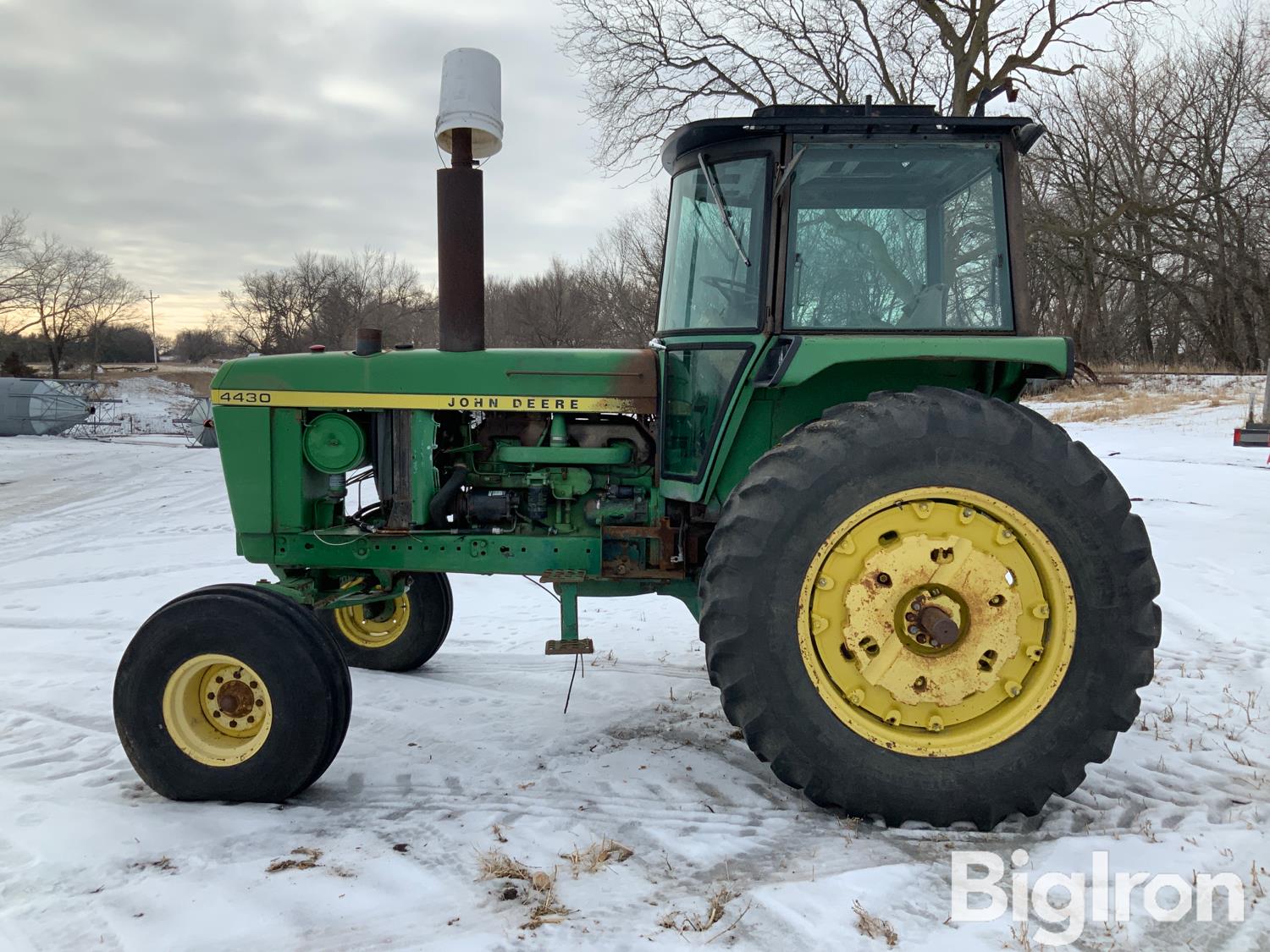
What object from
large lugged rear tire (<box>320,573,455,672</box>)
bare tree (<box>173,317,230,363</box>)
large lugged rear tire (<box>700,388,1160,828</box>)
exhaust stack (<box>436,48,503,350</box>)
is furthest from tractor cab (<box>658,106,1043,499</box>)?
bare tree (<box>173,317,230,363</box>)

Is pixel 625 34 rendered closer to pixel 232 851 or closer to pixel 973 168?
pixel 973 168

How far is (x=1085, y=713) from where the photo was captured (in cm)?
256

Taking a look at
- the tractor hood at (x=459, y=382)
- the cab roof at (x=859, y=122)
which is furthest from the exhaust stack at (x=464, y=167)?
the cab roof at (x=859, y=122)

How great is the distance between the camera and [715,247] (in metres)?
3.19

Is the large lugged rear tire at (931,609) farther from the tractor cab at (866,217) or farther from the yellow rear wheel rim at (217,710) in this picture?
Result: the yellow rear wheel rim at (217,710)

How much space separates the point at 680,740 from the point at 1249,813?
6.20 feet

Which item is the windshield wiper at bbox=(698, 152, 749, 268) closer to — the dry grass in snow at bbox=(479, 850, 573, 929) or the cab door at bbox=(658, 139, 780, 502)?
the cab door at bbox=(658, 139, 780, 502)

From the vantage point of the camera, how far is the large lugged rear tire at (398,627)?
4352 mm

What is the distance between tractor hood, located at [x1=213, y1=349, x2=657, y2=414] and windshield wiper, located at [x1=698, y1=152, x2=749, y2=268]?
58cm

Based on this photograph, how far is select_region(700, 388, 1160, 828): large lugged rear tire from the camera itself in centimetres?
255

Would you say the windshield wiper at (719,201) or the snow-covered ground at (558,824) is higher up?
the windshield wiper at (719,201)

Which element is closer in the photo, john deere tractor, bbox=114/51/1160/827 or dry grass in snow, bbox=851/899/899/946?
dry grass in snow, bbox=851/899/899/946

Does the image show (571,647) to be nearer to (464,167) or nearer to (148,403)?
(464,167)

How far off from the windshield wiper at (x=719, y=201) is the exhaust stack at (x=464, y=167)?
0.88 metres
